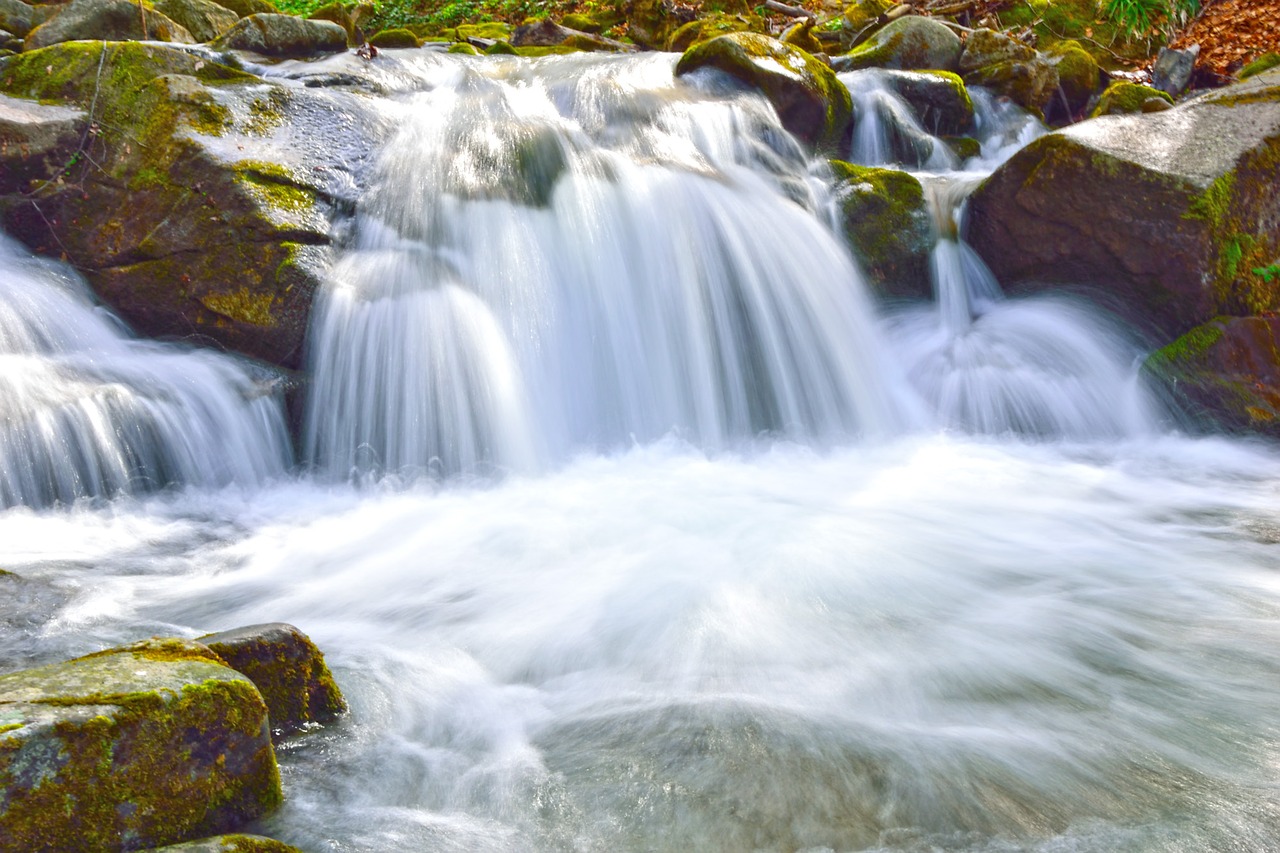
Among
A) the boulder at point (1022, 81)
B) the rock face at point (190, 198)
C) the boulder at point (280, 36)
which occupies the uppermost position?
the boulder at point (280, 36)

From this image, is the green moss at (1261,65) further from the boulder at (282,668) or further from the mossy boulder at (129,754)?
the mossy boulder at (129,754)

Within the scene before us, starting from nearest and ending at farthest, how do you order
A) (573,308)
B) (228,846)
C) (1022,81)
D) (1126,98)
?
(228,846) → (573,308) → (1126,98) → (1022,81)

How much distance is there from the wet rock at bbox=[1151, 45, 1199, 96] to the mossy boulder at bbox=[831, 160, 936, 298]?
634cm

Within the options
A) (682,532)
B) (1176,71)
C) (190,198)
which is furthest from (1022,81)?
(190,198)

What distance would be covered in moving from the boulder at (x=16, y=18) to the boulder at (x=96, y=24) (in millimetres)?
684

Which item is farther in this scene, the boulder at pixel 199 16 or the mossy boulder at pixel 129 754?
the boulder at pixel 199 16

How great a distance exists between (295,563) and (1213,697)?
3603 millimetres

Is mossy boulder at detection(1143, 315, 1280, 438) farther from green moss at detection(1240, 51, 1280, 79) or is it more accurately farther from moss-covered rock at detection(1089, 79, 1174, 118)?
green moss at detection(1240, 51, 1280, 79)

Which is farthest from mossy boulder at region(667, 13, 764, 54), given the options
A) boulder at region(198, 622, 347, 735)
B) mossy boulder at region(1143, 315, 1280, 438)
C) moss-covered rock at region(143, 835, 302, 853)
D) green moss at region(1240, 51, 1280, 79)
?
moss-covered rock at region(143, 835, 302, 853)

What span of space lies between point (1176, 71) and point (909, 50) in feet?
11.4

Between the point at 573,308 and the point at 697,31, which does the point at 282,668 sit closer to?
the point at 573,308

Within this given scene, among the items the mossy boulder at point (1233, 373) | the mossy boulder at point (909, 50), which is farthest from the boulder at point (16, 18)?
the mossy boulder at point (1233, 373)

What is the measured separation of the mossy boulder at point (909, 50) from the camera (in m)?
10.6

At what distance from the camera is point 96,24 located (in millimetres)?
7934
